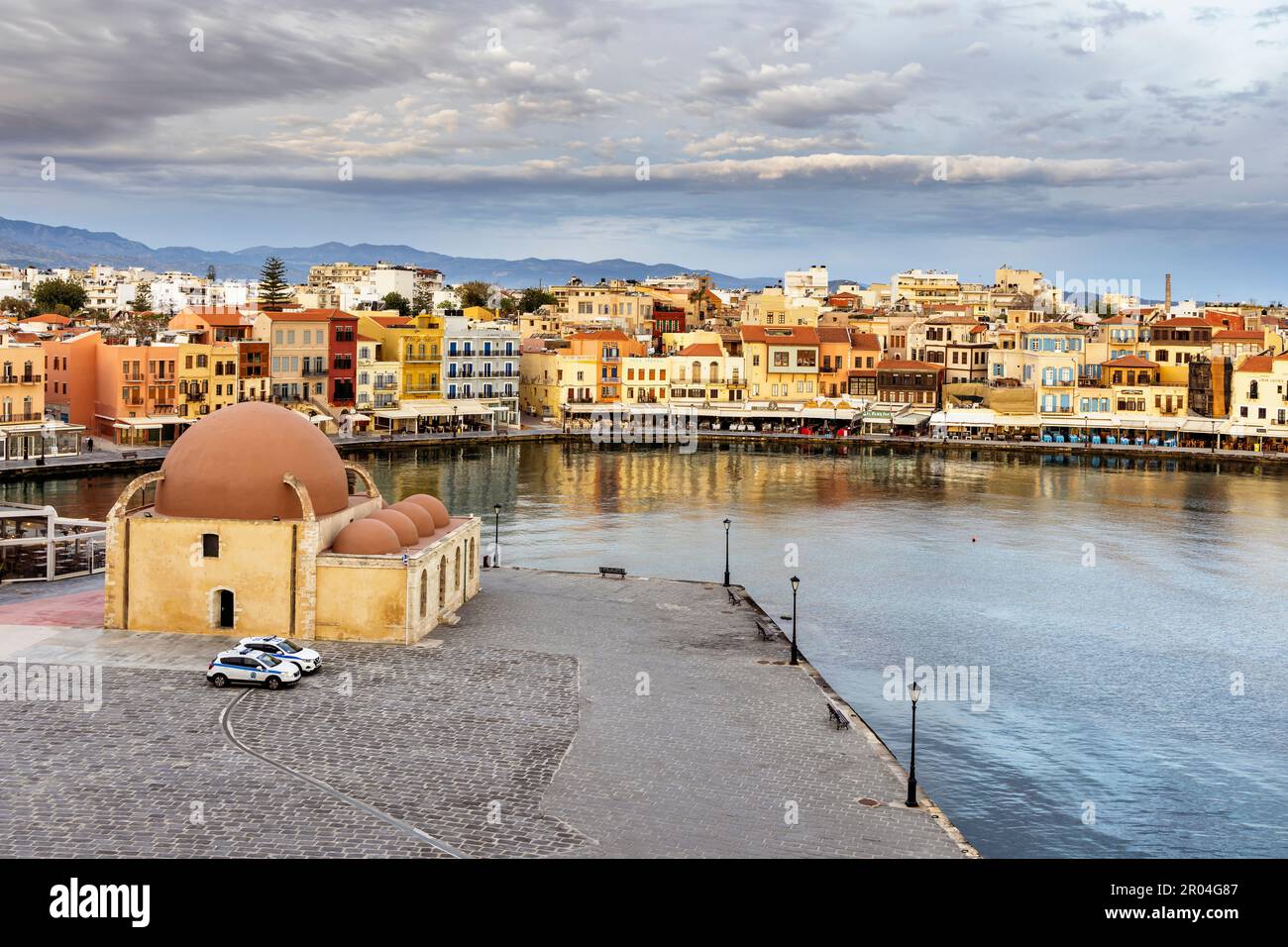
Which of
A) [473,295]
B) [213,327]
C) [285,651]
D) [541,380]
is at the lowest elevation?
[285,651]

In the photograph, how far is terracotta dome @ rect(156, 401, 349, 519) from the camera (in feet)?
111

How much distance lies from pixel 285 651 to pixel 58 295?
5711 inches

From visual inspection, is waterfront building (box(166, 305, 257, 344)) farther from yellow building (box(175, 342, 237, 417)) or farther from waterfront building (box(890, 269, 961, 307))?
waterfront building (box(890, 269, 961, 307))

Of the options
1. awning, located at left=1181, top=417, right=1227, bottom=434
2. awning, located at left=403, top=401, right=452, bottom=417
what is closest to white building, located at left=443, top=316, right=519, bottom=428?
awning, located at left=403, top=401, right=452, bottom=417

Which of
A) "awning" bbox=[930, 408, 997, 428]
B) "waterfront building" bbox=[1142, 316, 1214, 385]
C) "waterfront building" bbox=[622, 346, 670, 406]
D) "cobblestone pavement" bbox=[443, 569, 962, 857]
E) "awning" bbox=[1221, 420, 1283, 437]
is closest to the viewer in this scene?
"cobblestone pavement" bbox=[443, 569, 962, 857]

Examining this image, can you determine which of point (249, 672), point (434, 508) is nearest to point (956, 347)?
point (434, 508)

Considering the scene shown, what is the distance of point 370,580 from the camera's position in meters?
33.4

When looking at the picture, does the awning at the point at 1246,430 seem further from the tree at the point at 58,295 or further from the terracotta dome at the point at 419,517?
the tree at the point at 58,295

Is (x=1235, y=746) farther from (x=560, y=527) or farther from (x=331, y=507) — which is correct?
(x=560, y=527)

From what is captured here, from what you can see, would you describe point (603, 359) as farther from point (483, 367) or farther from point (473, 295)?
point (473, 295)

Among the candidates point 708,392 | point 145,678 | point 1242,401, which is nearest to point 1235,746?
point 145,678

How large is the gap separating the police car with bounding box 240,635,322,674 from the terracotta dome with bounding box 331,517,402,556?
3.47 m

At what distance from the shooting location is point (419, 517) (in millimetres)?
37188

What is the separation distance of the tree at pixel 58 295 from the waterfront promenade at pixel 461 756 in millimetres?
134613
